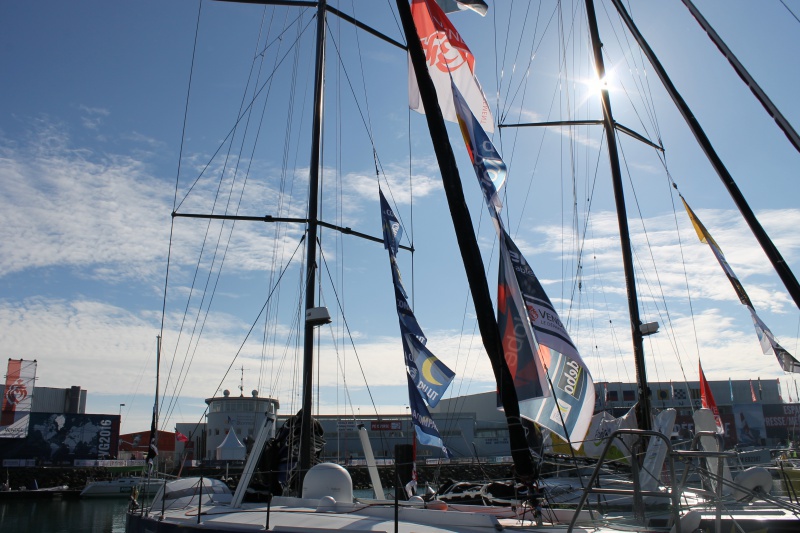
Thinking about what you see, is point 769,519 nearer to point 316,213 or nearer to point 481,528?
point 481,528

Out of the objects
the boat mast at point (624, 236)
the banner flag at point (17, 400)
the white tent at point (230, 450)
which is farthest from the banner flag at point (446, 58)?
the banner flag at point (17, 400)

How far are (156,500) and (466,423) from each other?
55346 millimetres

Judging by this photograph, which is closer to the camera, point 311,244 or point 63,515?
point 311,244

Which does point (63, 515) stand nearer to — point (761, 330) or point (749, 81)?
point (761, 330)

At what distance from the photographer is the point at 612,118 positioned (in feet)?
63.8

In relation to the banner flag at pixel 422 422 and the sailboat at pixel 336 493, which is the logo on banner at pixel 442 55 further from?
the banner flag at pixel 422 422

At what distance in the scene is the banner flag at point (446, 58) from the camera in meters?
11.7

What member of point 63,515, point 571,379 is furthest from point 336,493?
point 63,515

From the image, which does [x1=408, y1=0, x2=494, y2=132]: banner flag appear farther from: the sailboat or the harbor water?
the harbor water

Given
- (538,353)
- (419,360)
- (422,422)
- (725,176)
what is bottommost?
(422,422)

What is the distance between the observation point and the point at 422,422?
13.3 meters

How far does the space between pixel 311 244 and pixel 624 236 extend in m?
8.94

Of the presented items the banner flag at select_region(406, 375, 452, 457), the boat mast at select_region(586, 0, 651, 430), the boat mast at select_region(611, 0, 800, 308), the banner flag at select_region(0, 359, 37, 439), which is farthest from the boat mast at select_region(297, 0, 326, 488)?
the banner flag at select_region(0, 359, 37, 439)

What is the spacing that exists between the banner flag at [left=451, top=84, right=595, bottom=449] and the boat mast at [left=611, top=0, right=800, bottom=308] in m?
2.88
